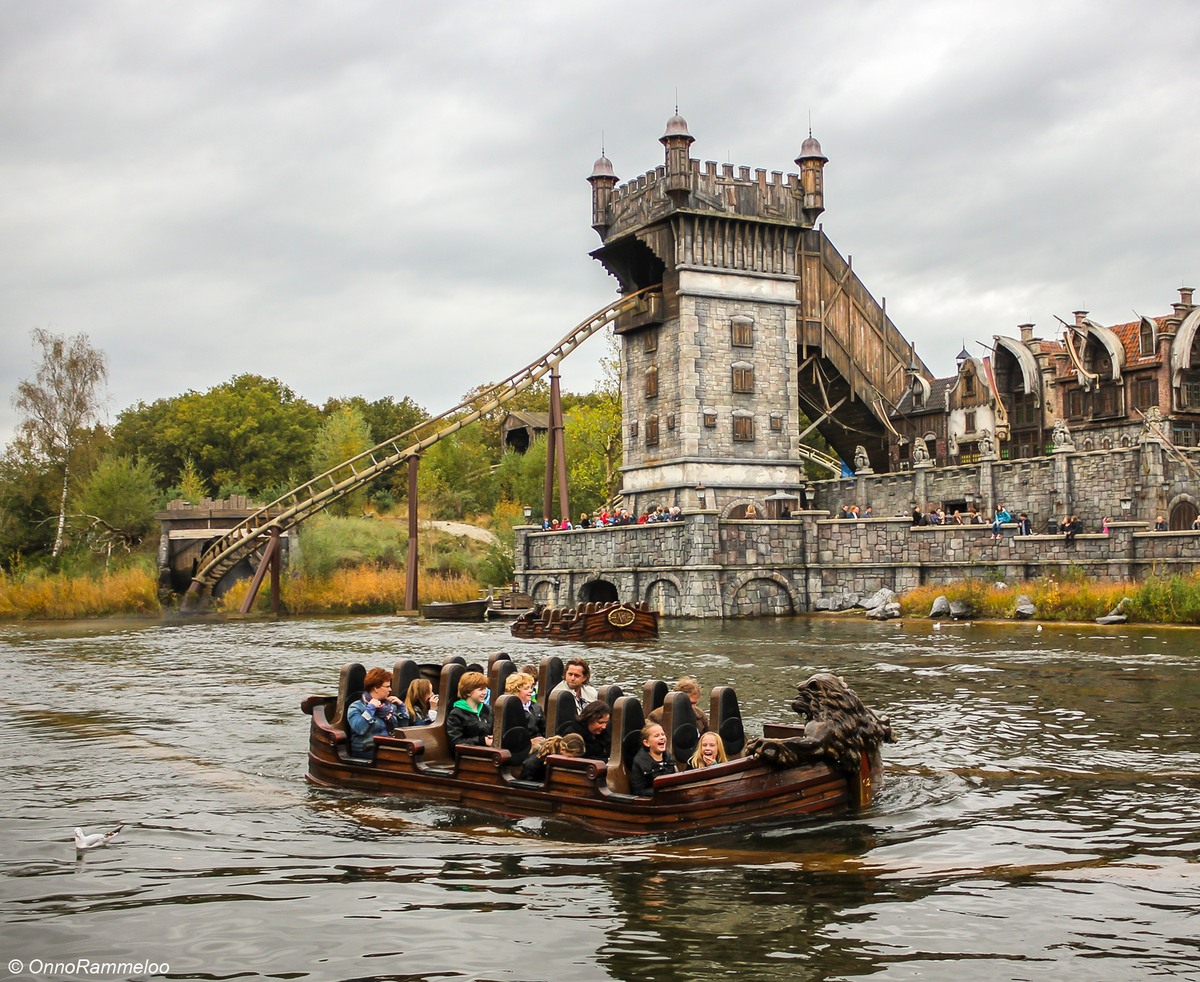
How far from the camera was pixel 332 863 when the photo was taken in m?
9.88

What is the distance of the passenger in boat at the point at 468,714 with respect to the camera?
12227 millimetres

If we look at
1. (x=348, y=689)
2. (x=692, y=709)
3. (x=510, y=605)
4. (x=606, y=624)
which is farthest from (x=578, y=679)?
(x=510, y=605)

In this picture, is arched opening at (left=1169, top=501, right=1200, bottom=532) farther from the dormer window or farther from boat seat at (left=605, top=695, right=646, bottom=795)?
boat seat at (left=605, top=695, right=646, bottom=795)

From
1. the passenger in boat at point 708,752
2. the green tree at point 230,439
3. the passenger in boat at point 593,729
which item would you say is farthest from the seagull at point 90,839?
the green tree at point 230,439

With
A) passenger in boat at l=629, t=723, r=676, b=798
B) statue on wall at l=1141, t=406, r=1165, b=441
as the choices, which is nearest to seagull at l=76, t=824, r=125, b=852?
passenger in boat at l=629, t=723, r=676, b=798

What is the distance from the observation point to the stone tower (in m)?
46.0

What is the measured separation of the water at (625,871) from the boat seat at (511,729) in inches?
25.8

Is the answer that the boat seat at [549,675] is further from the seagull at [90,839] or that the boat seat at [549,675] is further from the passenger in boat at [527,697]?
the seagull at [90,839]

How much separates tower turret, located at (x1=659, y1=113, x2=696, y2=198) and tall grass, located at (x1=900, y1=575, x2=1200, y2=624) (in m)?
17.5

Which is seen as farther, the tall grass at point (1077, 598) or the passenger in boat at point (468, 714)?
the tall grass at point (1077, 598)

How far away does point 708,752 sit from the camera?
10.5m

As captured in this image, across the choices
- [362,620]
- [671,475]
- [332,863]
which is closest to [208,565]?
[362,620]

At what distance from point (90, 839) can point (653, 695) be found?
4963 millimetres

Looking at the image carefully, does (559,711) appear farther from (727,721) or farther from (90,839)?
(90,839)
